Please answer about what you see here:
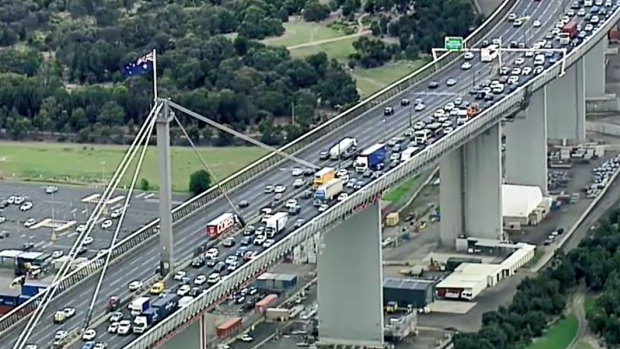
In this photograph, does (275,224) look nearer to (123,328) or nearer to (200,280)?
(200,280)

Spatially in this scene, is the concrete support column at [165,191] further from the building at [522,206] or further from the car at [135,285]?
the building at [522,206]

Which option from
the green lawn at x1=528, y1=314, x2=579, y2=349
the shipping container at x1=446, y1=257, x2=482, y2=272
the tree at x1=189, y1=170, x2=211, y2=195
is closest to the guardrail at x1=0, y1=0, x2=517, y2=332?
the shipping container at x1=446, y1=257, x2=482, y2=272

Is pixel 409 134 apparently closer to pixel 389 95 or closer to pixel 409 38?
pixel 389 95

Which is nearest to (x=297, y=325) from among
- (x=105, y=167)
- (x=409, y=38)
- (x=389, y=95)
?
(x=389, y=95)

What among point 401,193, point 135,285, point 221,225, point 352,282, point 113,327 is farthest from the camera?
point 401,193

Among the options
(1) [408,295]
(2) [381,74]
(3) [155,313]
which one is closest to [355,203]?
(1) [408,295]

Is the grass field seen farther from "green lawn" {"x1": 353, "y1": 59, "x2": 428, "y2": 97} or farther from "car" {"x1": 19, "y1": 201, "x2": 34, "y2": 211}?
"green lawn" {"x1": 353, "y1": 59, "x2": 428, "y2": 97}

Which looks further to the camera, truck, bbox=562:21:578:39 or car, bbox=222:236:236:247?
truck, bbox=562:21:578:39
